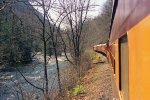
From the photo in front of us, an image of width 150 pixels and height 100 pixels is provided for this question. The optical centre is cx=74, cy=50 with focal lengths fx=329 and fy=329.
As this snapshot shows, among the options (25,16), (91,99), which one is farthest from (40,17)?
(91,99)

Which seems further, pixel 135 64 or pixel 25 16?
pixel 25 16

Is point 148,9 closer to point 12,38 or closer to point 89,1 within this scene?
point 12,38

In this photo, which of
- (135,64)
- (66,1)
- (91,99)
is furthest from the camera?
(66,1)

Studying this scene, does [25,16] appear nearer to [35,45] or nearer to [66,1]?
[35,45]

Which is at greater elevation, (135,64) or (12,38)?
(12,38)

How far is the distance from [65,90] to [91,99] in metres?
1.55

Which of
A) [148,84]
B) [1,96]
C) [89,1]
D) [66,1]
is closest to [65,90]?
[1,96]

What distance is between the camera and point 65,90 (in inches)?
438

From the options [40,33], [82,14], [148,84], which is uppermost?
[82,14]

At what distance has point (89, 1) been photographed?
858 inches

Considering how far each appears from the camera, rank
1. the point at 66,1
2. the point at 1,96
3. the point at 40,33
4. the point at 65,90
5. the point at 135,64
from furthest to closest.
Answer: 1. the point at 66,1
2. the point at 1,96
3. the point at 40,33
4. the point at 65,90
5. the point at 135,64

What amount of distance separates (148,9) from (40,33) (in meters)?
10.7

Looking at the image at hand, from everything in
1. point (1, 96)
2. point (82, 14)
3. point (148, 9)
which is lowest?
point (1, 96)

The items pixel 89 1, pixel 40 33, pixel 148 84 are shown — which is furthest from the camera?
pixel 89 1
